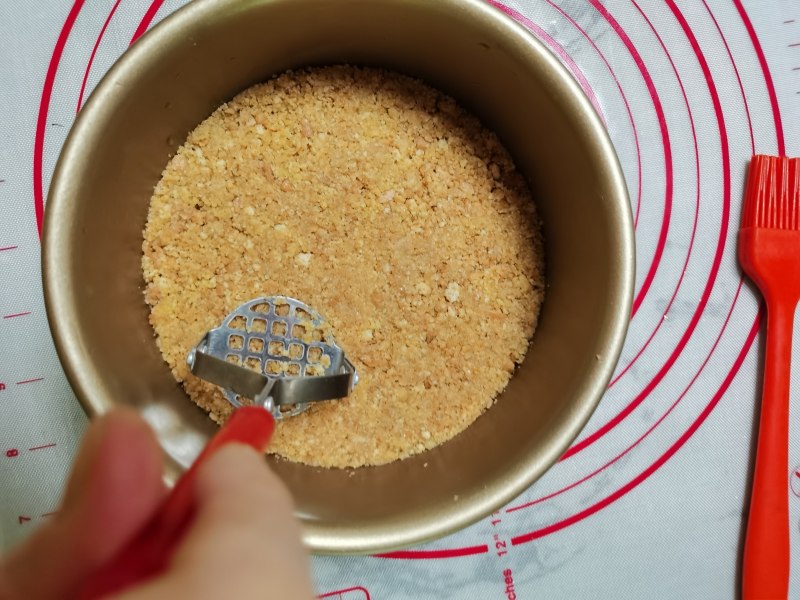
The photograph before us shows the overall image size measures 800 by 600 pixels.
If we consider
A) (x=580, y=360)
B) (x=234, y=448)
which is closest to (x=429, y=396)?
(x=580, y=360)

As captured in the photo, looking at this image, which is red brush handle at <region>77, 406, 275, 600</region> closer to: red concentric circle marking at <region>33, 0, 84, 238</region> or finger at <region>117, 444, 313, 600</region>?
finger at <region>117, 444, 313, 600</region>

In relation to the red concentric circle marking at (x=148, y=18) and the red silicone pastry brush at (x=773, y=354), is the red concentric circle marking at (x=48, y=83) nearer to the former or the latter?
the red concentric circle marking at (x=148, y=18)

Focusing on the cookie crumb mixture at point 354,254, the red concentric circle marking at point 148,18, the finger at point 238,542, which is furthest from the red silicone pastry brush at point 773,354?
the red concentric circle marking at point 148,18

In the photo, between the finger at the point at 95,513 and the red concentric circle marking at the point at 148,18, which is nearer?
the finger at the point at 95,513

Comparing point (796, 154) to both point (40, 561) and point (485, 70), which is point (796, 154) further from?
point (40, 561)

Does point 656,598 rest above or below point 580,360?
below

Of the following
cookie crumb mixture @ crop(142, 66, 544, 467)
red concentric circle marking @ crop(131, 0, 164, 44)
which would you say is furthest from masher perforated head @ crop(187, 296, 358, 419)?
red concentric circle marking @ crop(131, 0, 164, 44)

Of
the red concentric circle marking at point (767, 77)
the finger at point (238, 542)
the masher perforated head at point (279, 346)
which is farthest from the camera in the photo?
the red concentric circle marking at point (767, 77)
